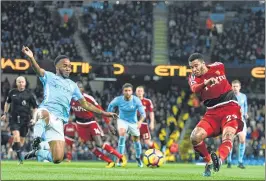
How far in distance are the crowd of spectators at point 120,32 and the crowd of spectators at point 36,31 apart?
1132 millimetres

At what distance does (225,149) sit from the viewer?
10.9 metres

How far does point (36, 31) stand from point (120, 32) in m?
4.85

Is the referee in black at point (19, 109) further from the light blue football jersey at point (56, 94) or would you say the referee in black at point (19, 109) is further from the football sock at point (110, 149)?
the light blue football jersey at point (56, 94)

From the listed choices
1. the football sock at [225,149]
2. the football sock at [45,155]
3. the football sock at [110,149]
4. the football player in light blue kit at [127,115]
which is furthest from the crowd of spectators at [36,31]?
the football sock at [225,149]

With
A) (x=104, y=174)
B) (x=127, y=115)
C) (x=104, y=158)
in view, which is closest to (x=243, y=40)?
(x=127, y=115)

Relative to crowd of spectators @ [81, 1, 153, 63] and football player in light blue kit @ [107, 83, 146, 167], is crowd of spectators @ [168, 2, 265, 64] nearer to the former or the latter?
crowd of spectators @ [81, 1, 153, 63]

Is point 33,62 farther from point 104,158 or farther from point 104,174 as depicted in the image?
point 104,158

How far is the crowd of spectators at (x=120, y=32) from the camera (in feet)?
116

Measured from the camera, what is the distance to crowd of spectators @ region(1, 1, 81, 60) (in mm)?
33969

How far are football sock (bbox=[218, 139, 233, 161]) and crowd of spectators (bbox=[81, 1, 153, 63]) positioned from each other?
2349cm

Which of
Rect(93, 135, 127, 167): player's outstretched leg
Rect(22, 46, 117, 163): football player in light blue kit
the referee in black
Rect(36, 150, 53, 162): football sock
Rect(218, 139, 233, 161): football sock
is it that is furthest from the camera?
the referee in black

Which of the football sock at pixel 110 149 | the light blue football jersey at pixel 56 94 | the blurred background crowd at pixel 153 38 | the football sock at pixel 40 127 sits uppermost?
the blurred background crowd at pixel 153 38

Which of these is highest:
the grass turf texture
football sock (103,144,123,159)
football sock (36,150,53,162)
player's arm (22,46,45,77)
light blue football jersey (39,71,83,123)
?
player's arm (22,46,45,77)

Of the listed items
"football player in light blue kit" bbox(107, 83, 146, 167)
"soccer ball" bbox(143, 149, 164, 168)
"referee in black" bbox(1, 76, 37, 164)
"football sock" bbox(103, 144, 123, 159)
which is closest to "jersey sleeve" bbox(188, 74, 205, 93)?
"soccer ball" bbox(143, 149, 164, 168)
